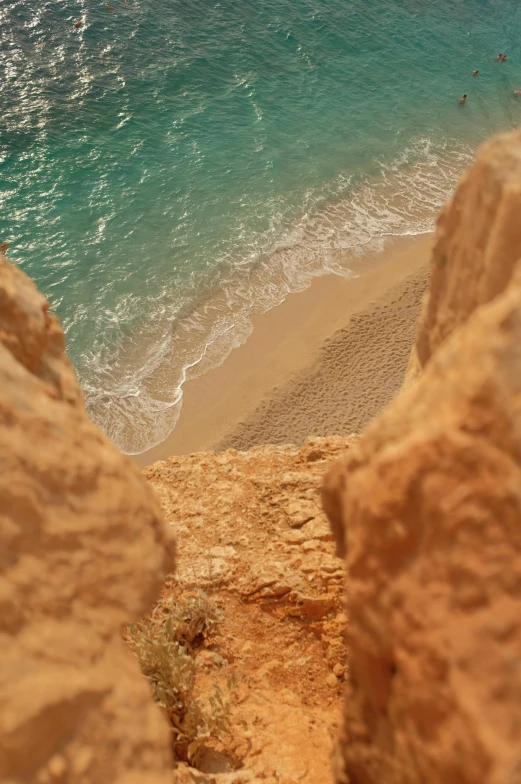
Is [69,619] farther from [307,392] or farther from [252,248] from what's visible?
[252,248]

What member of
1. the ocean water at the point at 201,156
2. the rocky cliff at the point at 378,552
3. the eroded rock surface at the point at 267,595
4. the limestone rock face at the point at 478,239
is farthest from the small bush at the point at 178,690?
the ocean water at the point at 201,156

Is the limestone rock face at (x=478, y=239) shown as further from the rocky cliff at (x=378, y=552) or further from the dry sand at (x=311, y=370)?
the dry sand at (x=311, y=370)

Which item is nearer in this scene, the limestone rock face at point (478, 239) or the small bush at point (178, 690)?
the limestone rock face at point (478, 239)

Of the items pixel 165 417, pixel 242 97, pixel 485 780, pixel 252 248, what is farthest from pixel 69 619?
pixel 242 97

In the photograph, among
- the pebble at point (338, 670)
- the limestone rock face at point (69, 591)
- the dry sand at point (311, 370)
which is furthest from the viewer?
the dry sand at point (311, 370)

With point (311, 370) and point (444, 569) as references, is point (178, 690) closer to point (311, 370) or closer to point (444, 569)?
point (444, 569)

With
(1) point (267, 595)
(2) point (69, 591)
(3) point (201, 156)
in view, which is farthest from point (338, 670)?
(3) point (201, 156)
